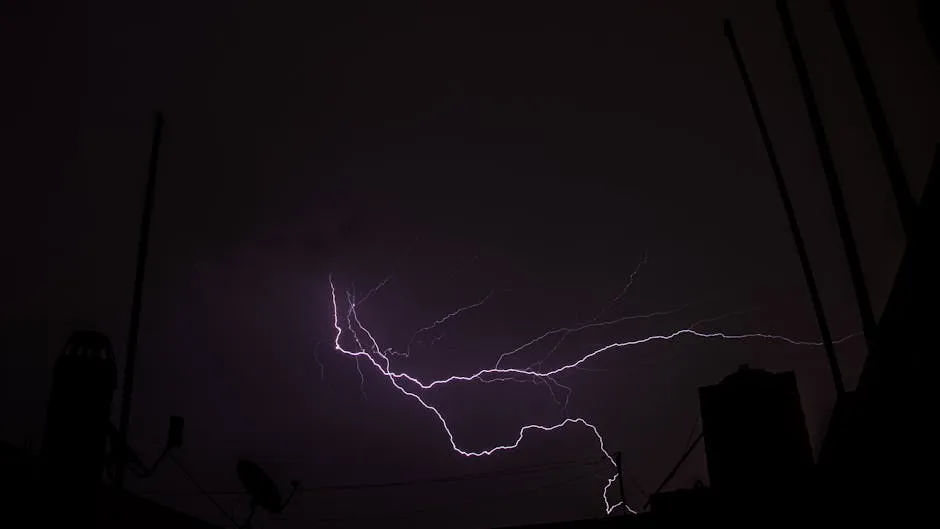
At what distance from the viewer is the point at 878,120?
4.23 metres

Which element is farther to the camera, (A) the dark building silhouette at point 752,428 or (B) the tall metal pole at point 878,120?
(A) the dark building silhouette at point 752,428

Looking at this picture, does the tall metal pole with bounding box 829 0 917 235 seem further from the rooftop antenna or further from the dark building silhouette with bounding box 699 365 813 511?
the rooftop antenna

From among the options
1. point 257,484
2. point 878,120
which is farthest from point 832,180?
point 257,484

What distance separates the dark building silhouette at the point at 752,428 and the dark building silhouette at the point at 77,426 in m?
6.41

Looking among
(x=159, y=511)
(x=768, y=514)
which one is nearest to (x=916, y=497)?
(x=768, y=514)

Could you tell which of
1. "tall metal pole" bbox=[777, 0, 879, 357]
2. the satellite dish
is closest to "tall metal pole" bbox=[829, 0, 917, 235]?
"tall metal pole" bbox=[777, 0, 879, 357]

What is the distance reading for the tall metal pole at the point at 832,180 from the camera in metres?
5.19

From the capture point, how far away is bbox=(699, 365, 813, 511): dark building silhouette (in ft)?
27.6

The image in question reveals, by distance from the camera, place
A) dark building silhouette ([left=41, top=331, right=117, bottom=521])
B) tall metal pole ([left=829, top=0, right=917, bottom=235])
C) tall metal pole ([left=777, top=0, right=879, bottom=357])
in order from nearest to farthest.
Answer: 1. tall metal pole ([left=829, top=0, right=917, bottom=235])
2. tall metal pole ([left=777, top=0, right=879, bottom=357])
3. dark building silhouette ([left=41, top=331, right=117, bottom=521])

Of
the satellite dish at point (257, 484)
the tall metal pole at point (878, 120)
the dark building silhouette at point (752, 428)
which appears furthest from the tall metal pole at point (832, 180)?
the satellite dish at point (257, 484)

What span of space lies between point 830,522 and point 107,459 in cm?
668

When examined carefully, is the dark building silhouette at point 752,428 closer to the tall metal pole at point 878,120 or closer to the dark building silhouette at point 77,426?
the tall metal pole at point 878,120

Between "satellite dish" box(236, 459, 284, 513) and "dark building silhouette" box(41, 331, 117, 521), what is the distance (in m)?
5.47

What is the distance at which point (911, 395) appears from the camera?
3.23 meters
